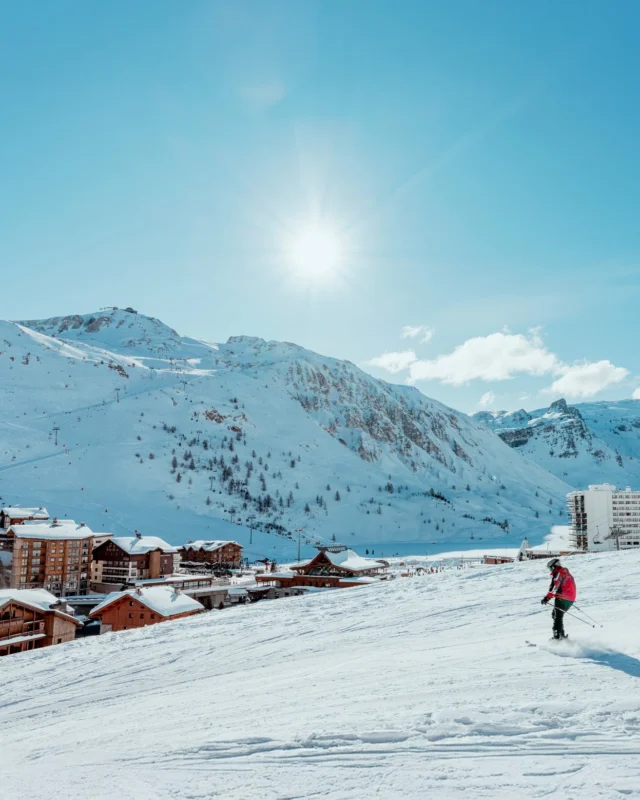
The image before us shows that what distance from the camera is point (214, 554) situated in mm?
74562

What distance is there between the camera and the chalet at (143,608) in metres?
32.9

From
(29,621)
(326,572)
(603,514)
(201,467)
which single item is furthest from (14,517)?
(603,514)

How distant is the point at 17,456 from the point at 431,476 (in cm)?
12337

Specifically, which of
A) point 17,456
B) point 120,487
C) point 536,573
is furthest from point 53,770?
point 17,456

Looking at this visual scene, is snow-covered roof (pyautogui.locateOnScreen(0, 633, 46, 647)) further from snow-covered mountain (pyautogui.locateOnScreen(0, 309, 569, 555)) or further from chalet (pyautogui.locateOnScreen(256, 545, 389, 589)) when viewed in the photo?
snow-covered mountain (pyautogui.locateOnScreen(0, 309, 569, 555))

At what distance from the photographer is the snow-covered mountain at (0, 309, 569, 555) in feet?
324

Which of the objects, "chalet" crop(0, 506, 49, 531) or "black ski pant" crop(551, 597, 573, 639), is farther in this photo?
"chalet" crop(0, 506, 49, 531)

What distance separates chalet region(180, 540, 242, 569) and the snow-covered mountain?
11.1 meters

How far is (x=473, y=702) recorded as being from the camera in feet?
20.4

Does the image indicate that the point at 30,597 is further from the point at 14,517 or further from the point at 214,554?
the point at 214,554

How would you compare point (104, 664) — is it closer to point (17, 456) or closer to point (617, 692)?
point (617, 692)

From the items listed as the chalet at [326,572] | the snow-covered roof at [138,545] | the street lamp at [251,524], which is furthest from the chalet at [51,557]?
the street lamp at [251,524]

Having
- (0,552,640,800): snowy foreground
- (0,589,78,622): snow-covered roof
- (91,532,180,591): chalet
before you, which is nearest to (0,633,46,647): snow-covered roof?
(0,589,78,622): snow-covered roof

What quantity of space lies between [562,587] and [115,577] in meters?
58.5
